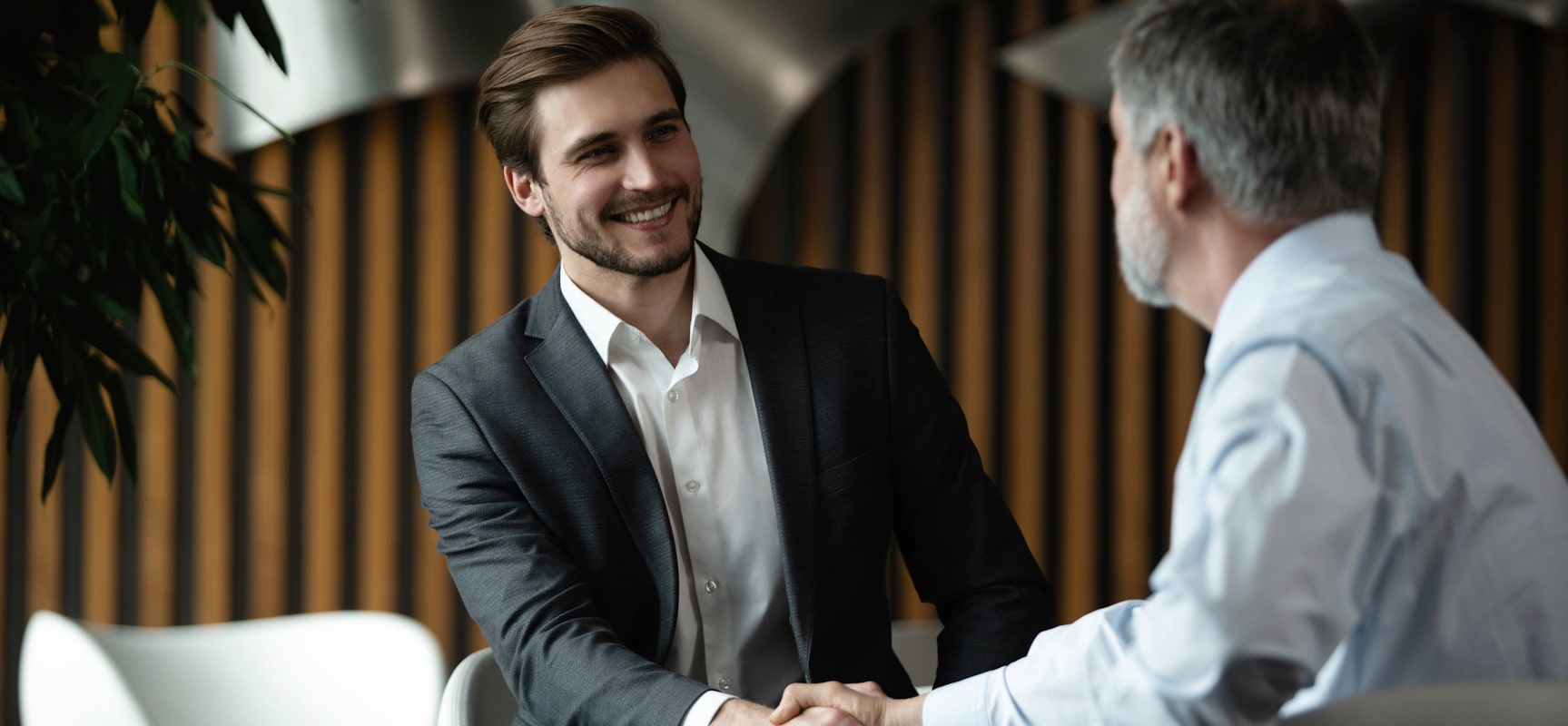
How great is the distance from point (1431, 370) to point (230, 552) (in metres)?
3.01

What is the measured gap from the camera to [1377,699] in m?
0.97

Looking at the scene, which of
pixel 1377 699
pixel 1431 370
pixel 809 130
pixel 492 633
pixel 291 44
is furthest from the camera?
pixel 809 130

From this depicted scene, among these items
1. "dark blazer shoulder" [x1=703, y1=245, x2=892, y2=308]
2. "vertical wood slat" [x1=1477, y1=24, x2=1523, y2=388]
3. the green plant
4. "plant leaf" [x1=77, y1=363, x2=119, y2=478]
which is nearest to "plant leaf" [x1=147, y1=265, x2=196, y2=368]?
the green plant

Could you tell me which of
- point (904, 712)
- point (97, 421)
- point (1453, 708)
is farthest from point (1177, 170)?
point (97, 421)

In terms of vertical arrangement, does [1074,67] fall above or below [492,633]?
above

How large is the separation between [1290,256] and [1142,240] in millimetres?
137

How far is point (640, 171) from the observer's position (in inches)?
73.0

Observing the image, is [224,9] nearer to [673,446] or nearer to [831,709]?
[673,446]

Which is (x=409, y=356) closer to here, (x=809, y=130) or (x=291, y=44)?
(x=291, y=44)

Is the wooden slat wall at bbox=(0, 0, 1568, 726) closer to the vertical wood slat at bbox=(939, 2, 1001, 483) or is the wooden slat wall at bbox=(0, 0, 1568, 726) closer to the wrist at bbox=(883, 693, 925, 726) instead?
the vertical wood slat at bbox=(939, 2, 1001, 483)

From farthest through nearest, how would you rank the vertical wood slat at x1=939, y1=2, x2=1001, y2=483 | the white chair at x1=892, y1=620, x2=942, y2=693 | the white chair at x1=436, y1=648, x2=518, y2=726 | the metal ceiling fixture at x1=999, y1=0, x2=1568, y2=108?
the vertical wood slat at x1=939, y1=2, x2=1001, y2=483 → the metal ceiling fixture at x1=999, y1=0, x2=1568, y2=108 → the white chair at x1=892, y1=620, x2=942, y2=693 → the white chair at x1=436, y1=648, x2=518, y2=726

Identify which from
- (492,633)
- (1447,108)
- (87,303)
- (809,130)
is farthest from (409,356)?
(1447,108)

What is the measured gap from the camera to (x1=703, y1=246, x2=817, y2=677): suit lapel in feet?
5.85

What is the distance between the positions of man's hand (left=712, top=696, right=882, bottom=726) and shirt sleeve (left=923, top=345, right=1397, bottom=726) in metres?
0.45
